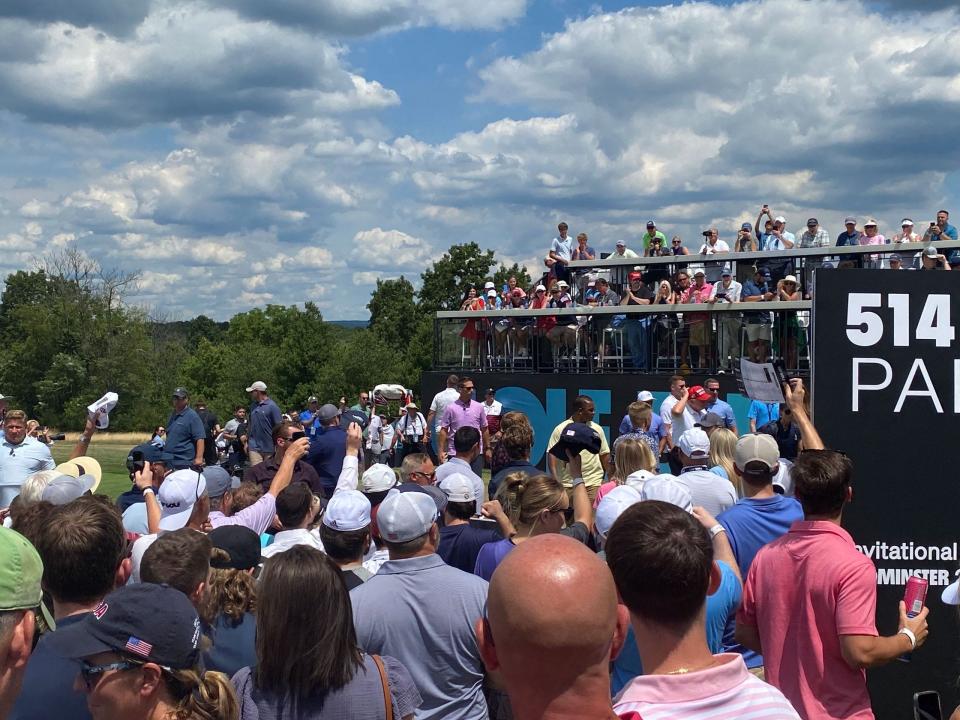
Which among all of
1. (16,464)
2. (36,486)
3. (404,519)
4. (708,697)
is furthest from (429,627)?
(16,464)

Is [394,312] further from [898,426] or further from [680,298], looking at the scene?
[898,426]

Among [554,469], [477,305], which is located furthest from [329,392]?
[554,469]

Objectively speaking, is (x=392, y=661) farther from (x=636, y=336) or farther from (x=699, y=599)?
(x=636, y=336)

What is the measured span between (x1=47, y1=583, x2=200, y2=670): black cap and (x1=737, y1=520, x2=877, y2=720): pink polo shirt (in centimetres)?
232

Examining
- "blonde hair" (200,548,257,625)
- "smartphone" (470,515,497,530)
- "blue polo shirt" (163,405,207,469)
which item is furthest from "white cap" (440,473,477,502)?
"blue polo shirt" (163,405,207,469)

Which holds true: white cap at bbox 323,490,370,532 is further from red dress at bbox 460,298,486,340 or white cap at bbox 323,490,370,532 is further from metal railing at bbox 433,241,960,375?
red dress at bbox 460,298,486,340

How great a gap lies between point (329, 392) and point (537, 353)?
43.5 metres

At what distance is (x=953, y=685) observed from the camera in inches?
196

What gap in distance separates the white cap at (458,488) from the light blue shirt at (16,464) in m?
5.31

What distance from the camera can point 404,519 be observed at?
12.6 feet

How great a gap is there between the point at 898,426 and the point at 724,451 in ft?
6.07

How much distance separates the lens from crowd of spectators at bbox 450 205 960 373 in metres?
16.5

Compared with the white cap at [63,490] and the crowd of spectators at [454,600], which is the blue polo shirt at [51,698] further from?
the white cap at [63,490]

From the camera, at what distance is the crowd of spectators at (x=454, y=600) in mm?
2104
